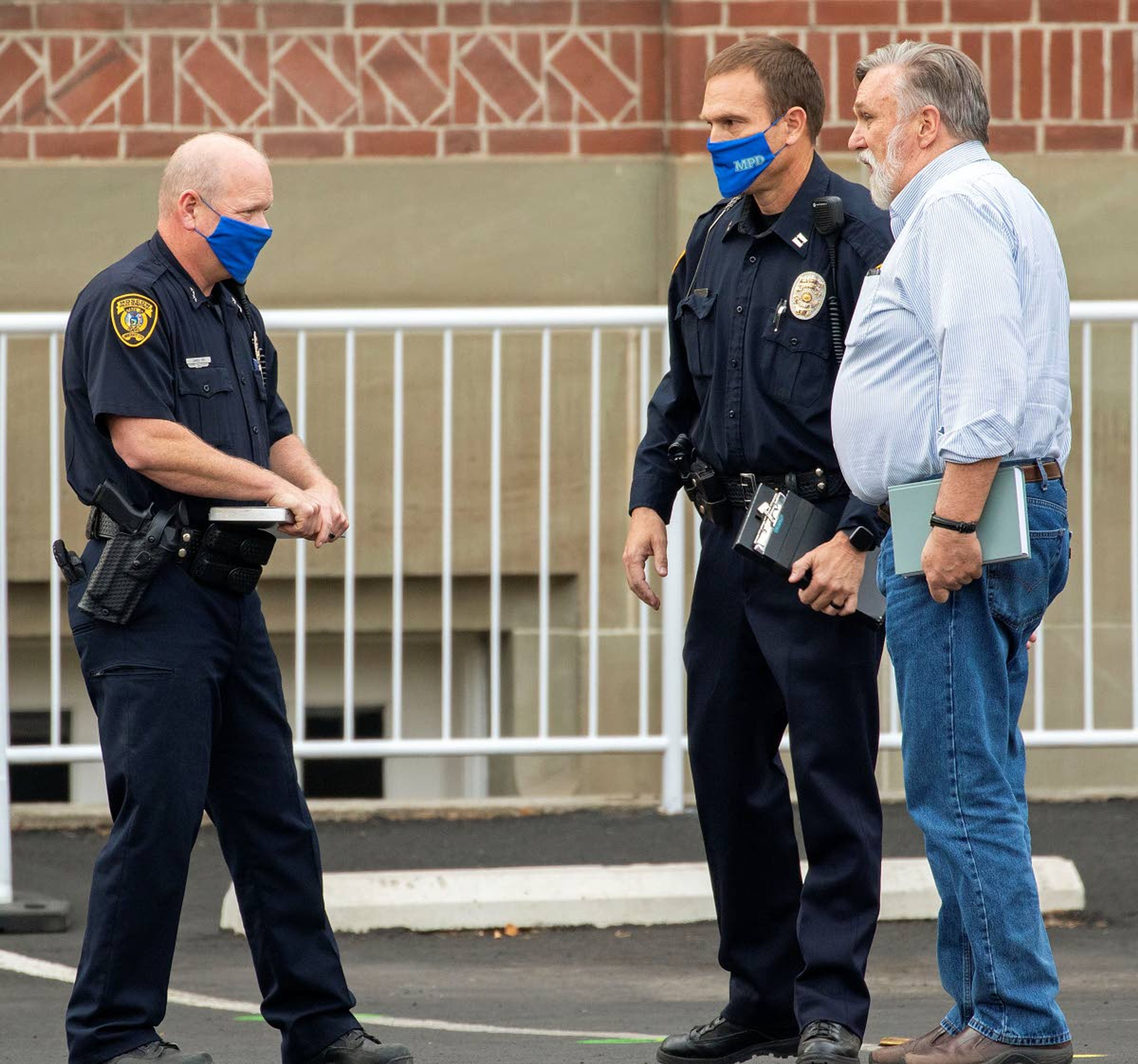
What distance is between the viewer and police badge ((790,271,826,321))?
411 centimetres

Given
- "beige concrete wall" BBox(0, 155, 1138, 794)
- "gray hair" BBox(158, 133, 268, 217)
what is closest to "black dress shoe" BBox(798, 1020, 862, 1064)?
"gray hair" BBox(158, 133, 268, 217)

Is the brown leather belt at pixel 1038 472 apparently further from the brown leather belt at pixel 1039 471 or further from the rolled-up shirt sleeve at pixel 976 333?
the rolled-up shirt sleeve at pixel 976 333

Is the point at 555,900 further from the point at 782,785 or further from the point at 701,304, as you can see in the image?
the point at 701,304

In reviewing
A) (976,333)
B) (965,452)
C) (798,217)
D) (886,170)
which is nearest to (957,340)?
(976,333)

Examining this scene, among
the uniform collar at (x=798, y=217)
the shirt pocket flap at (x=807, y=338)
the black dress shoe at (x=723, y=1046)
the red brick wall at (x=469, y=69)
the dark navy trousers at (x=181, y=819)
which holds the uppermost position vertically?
the red brick wall at (x=469, y=69)

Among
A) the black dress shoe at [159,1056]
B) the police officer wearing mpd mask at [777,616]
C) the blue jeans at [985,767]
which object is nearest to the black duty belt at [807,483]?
the police officer wearing mpd mask at [777,616]

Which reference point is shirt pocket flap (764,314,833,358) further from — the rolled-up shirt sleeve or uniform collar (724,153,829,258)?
the rolled-up shirt sleeve

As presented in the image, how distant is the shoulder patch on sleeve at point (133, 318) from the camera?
12.9ft

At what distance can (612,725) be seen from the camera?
688 centimetres

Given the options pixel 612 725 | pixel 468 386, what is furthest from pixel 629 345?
pixel 612 725

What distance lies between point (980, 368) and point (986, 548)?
0.33 m

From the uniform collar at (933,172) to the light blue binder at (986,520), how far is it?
513 mm

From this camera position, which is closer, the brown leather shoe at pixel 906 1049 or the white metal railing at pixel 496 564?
the brown leather shoe at pixel 906 1049

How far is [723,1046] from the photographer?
4.23 m
